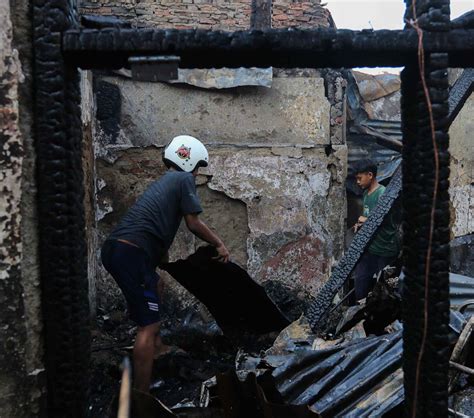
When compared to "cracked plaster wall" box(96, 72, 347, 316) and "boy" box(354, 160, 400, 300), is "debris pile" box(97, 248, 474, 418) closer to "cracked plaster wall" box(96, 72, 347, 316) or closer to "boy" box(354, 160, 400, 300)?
"boy" box(354, 160, 400, 300)

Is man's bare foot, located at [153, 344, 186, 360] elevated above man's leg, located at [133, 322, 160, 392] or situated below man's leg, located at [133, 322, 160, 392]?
below

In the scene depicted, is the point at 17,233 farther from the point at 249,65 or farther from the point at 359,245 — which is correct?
the point at 359,245

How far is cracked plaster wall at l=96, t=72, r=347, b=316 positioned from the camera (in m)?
6.79

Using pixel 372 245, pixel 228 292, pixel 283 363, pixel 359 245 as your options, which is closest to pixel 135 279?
pixel 228 292

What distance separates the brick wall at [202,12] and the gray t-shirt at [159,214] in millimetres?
3534

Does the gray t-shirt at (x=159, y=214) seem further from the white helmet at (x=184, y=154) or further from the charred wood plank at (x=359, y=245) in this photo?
the charred wood plank at (x=359, y=245)

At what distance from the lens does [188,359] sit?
16.0 feet

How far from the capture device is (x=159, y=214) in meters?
4.07

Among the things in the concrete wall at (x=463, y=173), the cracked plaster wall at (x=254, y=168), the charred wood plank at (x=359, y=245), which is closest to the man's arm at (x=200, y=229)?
the charred wood plank at (x=359, y=245)

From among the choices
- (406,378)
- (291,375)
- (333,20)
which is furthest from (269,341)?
(333,20)

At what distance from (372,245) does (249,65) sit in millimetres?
4195

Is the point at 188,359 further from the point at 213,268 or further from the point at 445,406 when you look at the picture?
the point at 445,406

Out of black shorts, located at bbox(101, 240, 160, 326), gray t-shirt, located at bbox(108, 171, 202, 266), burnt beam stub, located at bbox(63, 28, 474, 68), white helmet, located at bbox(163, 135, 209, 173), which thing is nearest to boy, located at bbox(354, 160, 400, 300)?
white helmet, located at bbox(163, 135, 209, 173)

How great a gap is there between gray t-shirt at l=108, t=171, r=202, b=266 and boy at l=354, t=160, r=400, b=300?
239 centimetres
